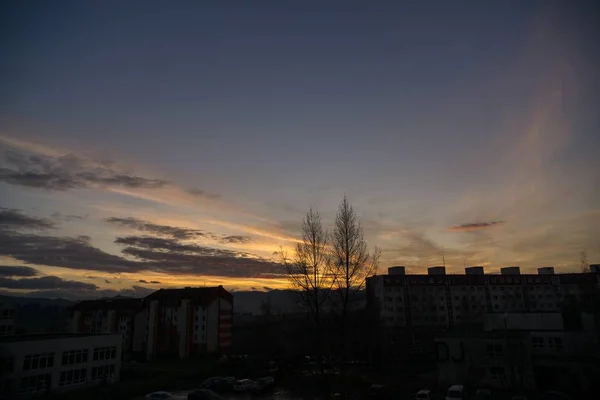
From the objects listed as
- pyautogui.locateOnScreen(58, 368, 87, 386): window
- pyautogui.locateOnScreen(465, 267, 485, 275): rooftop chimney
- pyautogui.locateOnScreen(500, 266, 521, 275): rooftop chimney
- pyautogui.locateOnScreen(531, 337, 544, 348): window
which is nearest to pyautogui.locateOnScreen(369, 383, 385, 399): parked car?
pyautogui.locateOnScreen(531, 337, 544, 348): window

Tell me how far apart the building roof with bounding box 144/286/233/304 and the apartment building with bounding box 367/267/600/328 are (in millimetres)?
29713

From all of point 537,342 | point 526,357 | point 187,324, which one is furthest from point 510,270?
point 187,324

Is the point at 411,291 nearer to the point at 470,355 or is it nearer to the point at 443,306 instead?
the point at 443,306

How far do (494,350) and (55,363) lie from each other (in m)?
40.7

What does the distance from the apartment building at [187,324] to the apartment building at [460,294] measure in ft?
97.5

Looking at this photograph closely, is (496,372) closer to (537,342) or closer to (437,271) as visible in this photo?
(537,342)

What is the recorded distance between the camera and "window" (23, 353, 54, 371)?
107 feet

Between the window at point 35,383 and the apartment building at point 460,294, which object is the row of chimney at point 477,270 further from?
the window at point 35,383

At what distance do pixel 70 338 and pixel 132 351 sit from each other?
34.8 meters

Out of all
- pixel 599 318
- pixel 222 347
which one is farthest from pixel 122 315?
pixel 599 318

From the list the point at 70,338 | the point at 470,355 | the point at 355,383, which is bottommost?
the point at 355,383

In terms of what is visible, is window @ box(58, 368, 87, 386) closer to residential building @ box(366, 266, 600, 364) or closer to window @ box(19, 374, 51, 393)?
window @ box(19, 374, 51, 393)

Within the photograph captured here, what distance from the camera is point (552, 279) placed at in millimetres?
90750

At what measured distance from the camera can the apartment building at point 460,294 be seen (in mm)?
80625
